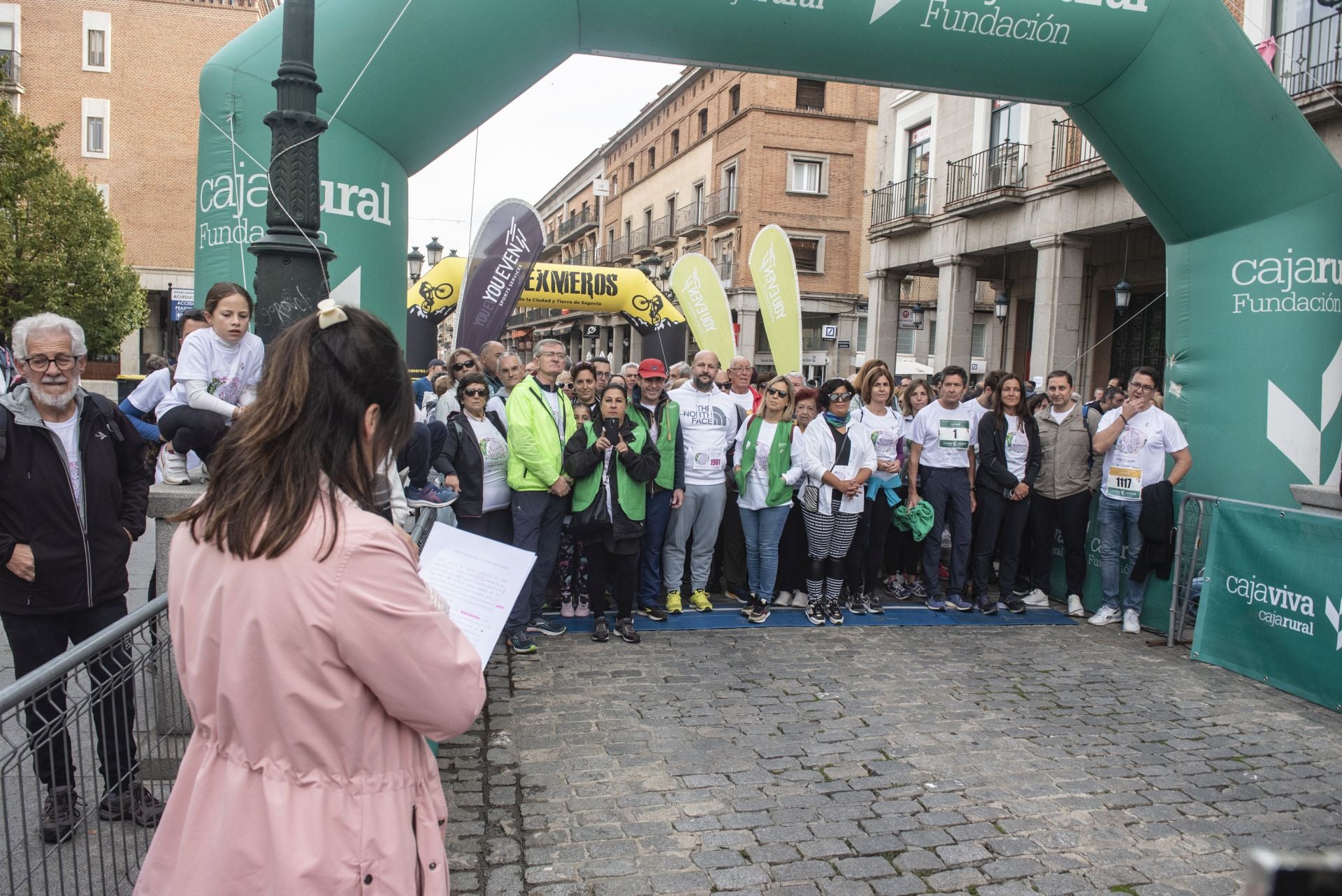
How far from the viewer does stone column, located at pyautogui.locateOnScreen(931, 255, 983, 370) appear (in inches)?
818

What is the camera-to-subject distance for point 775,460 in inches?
294

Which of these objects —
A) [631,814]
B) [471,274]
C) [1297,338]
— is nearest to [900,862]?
[631,814]

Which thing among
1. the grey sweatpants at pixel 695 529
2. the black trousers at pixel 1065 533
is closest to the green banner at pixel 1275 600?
the black trousers at pixel 1065 533

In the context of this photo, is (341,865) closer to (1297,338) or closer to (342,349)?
(342,349)

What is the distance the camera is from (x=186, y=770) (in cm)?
167

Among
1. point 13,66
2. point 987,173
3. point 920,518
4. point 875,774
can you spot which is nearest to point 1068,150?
point 987,173

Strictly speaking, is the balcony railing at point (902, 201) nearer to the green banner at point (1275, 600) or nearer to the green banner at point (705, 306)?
the green banner at point (705, 306)

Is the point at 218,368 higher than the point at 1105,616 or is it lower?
higher

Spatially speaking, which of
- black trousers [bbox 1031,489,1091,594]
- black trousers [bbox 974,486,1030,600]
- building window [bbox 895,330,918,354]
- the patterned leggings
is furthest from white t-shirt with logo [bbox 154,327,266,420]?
building window [bbox 895,330,918,354]

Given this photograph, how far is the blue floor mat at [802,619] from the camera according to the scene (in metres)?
7.18

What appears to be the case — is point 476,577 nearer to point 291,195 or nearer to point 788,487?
point 291,195

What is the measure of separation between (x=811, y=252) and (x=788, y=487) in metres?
29.7

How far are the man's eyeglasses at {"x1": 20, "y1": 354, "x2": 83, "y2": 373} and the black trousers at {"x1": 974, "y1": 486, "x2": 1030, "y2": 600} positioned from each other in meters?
6.71

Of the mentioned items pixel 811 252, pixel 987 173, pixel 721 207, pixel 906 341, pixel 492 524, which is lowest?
pixel 492 524
